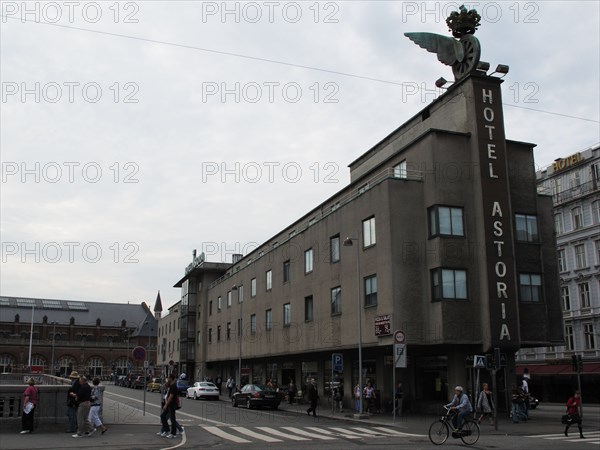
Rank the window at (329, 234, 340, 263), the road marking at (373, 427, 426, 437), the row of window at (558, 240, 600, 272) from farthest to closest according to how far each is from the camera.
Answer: the row of window at (558, 240, 600, 272) → the window at (329, 234, 340, 263) → the road marking at (373, 427, 426, 437)

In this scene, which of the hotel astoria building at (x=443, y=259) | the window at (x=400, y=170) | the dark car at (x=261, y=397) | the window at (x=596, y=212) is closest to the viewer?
the hotel astoria building at (x=443, y=259)

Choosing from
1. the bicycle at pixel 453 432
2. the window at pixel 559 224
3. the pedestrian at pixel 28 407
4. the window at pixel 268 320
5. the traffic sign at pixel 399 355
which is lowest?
the bicycle at pixel 453 432

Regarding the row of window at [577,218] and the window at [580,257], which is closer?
the row of window at [577,218]

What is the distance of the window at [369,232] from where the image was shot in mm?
32312

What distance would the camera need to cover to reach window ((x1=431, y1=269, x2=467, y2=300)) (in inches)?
1156

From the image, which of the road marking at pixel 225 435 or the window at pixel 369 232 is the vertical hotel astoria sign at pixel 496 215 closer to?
the window at pixel 369 232

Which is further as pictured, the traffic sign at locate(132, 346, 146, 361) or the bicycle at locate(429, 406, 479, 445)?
the traffic sign at locate(132, 346, 146, 361)

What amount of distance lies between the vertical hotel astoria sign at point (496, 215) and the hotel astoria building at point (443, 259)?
54 mm

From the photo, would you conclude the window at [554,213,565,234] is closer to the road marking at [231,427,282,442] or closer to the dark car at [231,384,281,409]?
the dark car at [231,384,281,409]

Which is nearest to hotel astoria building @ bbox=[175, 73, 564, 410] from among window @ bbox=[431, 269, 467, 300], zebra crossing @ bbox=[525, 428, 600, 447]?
window @ bbox=[431, 269, 467, 300]

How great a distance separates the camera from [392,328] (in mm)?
29391

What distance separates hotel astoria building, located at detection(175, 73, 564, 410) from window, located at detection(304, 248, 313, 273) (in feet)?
5.42

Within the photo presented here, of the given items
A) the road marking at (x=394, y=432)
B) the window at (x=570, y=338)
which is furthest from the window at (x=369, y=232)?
the window at (x=570, y=338)

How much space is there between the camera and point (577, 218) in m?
53.8
